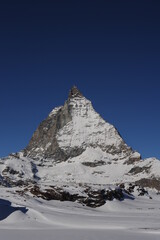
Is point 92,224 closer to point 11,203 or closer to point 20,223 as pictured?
point 20,223

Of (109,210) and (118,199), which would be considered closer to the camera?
(109,210)

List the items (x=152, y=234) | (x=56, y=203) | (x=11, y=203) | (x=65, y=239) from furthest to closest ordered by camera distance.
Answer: (x=56, y=203), (x=11, y=203), (x=152, y=234), (x=65, y=239)

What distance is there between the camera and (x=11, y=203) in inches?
2023

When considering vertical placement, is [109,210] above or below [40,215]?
above

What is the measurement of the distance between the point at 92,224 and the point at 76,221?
317 cm

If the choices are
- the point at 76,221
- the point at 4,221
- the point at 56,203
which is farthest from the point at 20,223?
→ the point at 56,203

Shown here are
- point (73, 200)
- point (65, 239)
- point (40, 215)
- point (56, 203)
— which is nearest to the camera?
point (65, 239)

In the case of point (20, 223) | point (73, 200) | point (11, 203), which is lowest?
point (20, 223)

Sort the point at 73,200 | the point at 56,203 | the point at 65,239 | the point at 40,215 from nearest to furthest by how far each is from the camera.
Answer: the point at 65,239 < the point at 40,215 < the point at 56,203 < the point at 73,200

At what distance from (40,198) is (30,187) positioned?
6332 millimetres

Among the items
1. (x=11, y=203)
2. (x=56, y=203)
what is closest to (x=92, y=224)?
(x=11, y=203)

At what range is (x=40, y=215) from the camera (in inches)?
1832

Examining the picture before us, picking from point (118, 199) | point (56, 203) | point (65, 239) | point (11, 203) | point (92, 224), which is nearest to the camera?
point (65, 239)

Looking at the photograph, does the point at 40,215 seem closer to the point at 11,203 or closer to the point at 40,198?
the point at 11,203
